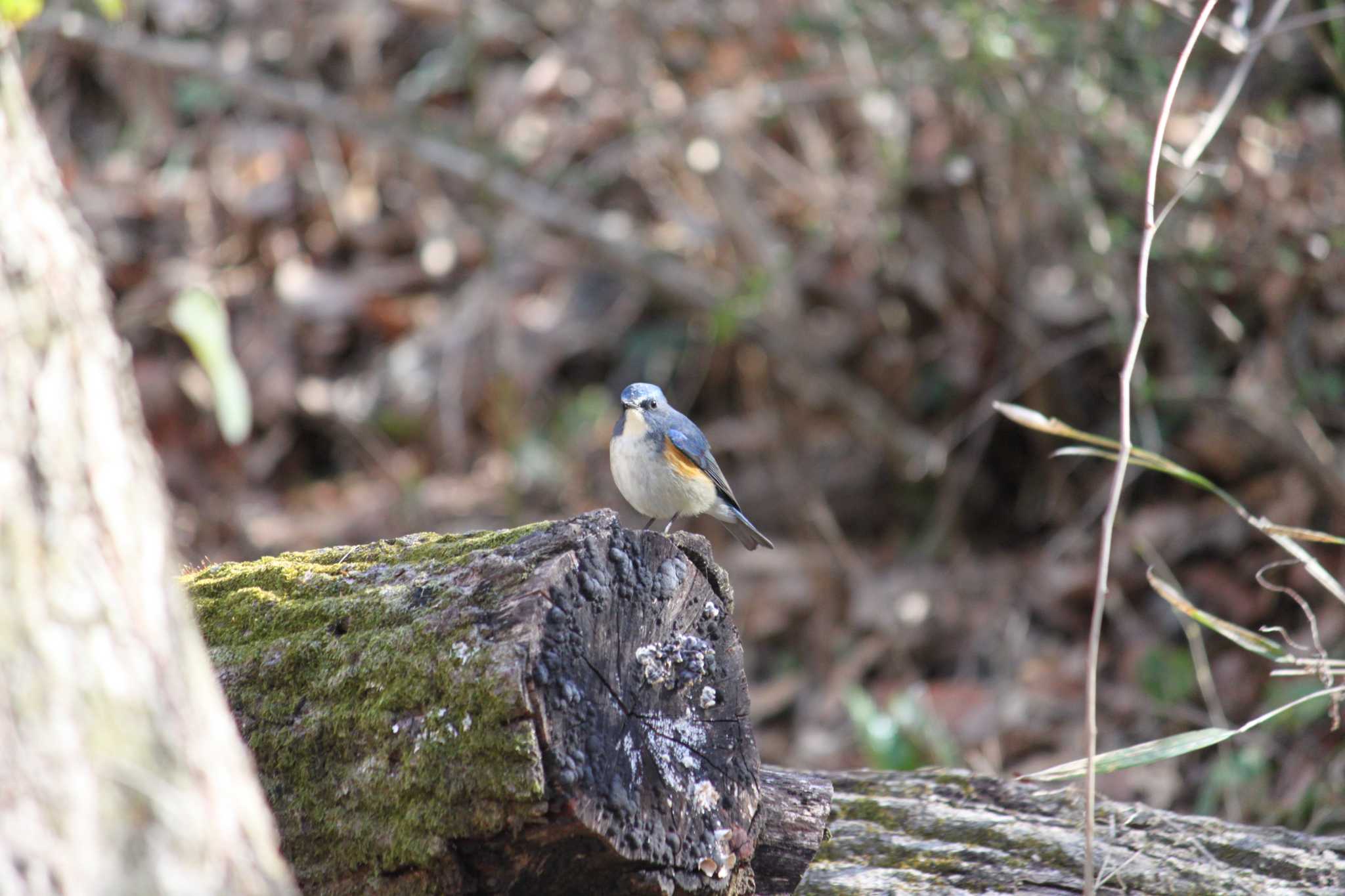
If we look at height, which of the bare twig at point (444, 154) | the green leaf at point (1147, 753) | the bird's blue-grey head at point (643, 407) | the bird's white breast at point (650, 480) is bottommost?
the green leaf at point (1147, 753)

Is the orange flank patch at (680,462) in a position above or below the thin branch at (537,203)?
below

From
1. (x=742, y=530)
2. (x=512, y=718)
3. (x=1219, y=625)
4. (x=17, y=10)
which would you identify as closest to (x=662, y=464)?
(x=742, y=530)

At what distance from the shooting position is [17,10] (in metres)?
2.16

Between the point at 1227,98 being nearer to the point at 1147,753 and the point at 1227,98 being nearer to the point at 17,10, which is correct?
the point at 1147,753

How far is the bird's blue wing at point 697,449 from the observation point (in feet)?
14.5

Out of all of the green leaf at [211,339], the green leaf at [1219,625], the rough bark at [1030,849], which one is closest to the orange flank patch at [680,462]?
the rough bark at [1030,849]

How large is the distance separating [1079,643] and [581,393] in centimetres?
374

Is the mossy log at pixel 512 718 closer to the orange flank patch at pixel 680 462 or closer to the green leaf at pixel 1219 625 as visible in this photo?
the green leaf at pixel 1219 625

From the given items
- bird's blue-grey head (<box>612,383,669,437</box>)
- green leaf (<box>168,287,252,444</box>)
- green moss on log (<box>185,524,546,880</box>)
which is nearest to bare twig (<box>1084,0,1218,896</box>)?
green moss on log (<box>185,524,546,880</box>)

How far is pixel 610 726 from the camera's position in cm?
230

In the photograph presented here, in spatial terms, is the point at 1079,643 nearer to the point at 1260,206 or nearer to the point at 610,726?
the point at 1260,206

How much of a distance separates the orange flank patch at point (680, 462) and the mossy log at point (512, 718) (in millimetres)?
1694

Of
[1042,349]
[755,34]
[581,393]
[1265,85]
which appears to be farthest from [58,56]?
[1265,85]

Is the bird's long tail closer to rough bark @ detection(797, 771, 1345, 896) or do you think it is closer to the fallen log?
rough bark @ detection(797, 771, 1345, 896)
